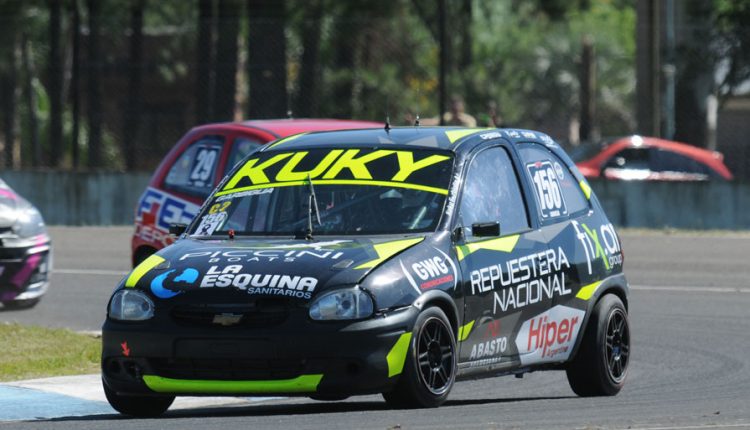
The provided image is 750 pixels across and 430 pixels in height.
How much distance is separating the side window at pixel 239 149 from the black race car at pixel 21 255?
5.16 ft

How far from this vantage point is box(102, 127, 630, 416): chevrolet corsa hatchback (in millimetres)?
7668

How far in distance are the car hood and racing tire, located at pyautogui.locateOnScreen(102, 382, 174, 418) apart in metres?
0.60

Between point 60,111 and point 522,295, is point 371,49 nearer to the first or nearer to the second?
point 60,111

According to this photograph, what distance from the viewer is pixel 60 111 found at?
2709cm

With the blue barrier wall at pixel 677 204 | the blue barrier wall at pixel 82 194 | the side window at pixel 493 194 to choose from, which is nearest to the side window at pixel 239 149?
the side window at pixel 493 194

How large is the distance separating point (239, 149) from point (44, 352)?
2.74 metres

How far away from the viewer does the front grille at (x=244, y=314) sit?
7664mm

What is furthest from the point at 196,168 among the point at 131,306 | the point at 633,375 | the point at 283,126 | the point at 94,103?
the point at 94,103

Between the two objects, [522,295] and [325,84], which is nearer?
[522,295]

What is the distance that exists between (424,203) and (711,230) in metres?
13.8

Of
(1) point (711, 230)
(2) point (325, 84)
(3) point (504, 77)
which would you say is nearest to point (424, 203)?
(1) point (711, 230)

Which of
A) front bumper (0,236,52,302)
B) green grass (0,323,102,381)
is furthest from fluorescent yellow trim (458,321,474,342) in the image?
front bumper (0,236,52,302)

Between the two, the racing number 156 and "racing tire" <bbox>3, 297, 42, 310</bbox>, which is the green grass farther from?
the racing number 156

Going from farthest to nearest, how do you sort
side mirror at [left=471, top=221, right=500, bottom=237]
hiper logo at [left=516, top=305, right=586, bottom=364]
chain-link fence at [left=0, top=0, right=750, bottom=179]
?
chain-link fence at [left=0, top=0, right=750, bottom=179]
hiper logo at [left=516, top=305, right=586, bottom=364]
side mirror at [left=471, top=221, right=500, bottom=237]
